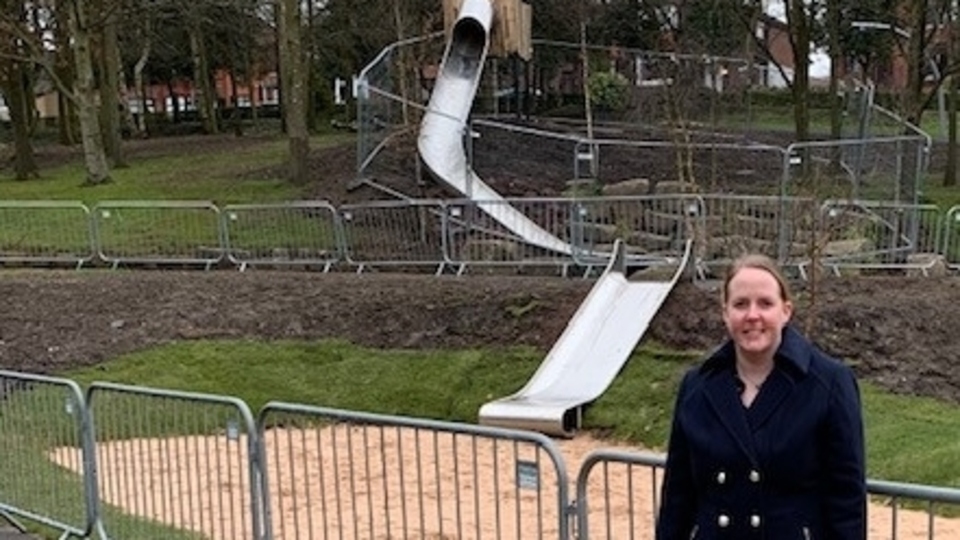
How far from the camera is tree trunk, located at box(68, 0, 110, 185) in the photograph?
27641mm

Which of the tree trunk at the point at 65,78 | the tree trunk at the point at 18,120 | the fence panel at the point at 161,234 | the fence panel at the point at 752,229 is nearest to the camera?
the fence panel at the point at 752,229

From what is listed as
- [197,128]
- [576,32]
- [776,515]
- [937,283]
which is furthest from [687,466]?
[197,128]

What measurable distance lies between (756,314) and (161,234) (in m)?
17.5

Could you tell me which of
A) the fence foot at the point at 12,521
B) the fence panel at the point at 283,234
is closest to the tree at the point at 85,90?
the fence panel at the point at 283,234

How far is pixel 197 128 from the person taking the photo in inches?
2125

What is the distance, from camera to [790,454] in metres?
3.65

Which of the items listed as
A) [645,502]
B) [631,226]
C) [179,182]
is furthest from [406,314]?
[179,182]

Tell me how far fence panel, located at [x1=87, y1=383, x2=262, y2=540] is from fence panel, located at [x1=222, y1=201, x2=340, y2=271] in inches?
422

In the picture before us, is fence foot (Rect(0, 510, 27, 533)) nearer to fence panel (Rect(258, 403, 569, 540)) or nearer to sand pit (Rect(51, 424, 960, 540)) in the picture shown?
sand pit (Rect(51, 424, 960, 540))

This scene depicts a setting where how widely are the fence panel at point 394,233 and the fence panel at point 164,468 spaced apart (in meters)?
10.4

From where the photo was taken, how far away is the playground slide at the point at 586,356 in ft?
39.0

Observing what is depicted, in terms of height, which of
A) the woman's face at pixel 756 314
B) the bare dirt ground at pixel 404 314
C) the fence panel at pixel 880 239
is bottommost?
the bare dirt ground at pixel 404 314

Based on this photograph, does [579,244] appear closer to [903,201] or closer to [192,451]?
[903,201]

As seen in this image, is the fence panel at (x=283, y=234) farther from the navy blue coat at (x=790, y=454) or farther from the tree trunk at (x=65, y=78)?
the navy blue coat at (x=790, y=454)
